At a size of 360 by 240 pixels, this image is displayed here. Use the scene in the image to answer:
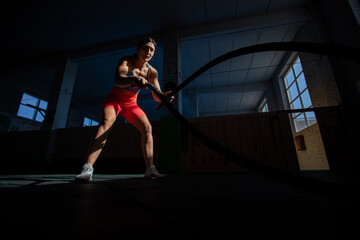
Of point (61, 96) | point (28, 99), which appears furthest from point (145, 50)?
point (28, 99)

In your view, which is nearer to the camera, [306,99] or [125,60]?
[125,60]

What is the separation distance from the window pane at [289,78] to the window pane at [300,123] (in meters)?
1.43

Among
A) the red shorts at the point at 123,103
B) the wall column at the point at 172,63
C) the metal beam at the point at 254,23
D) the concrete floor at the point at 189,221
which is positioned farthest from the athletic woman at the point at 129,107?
the metal beam at the point at 254,23

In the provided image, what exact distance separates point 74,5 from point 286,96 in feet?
24.9

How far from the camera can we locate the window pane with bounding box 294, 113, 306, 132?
206 inches

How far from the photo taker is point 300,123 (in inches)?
213

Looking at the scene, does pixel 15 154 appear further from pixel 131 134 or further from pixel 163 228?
pixel 163 228

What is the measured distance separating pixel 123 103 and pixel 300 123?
6.02m

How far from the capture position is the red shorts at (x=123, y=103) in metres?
1.65

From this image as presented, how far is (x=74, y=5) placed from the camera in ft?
13.3

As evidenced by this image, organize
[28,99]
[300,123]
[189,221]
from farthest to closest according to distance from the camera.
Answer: [28,99] < [300,123] < [189,221]

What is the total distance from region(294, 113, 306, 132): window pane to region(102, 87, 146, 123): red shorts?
5.68m

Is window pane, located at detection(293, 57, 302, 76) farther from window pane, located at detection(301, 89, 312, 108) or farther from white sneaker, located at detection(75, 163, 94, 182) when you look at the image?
white sneaker, located at detection(75, 163, 94, 182)

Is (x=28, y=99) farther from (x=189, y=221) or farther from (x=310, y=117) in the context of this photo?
(x=310, y=117)
